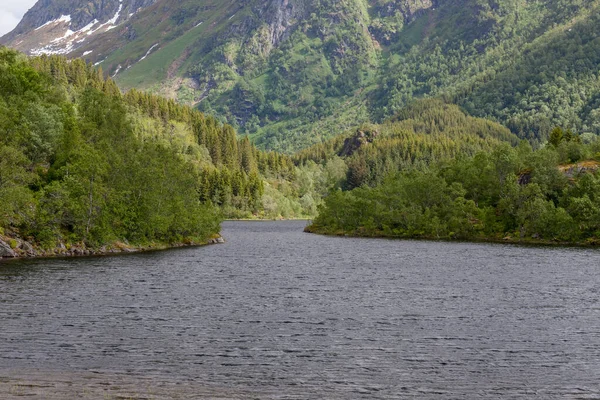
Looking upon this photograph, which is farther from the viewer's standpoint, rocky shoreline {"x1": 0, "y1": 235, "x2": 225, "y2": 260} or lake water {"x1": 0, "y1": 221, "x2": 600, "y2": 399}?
rocky shoreline {"x1": 0, "y1": 235, "x2": 225, "y2": 260}

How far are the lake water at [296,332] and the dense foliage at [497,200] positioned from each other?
2141 inches

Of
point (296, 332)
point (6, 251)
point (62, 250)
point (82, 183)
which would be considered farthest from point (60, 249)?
point (296, 332)

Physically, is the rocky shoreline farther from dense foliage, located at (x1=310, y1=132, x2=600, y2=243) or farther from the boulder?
dense foliage, located at (x1=310, y1=132, x2=600, y2=243)

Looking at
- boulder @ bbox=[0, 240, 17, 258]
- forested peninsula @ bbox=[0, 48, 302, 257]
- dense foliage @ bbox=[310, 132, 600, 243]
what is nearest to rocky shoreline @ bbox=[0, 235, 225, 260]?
boulder @ bbox=[0, 240, 17, 258]

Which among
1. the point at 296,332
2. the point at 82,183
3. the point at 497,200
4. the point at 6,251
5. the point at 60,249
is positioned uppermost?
the point at 497,200

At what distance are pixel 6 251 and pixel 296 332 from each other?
5908 cm

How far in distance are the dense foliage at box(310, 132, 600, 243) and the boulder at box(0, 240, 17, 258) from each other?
10037cm

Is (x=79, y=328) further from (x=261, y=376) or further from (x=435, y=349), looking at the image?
(x=435, y=349)

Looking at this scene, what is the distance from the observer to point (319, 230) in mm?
192625

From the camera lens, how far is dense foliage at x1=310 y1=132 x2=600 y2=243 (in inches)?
5069

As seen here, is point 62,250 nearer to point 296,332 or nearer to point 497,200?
point 296,332

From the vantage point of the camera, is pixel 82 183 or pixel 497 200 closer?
pixel 82 183

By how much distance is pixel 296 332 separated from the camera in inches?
1651

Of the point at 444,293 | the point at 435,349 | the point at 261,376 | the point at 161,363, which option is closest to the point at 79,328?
the point at 161,363
